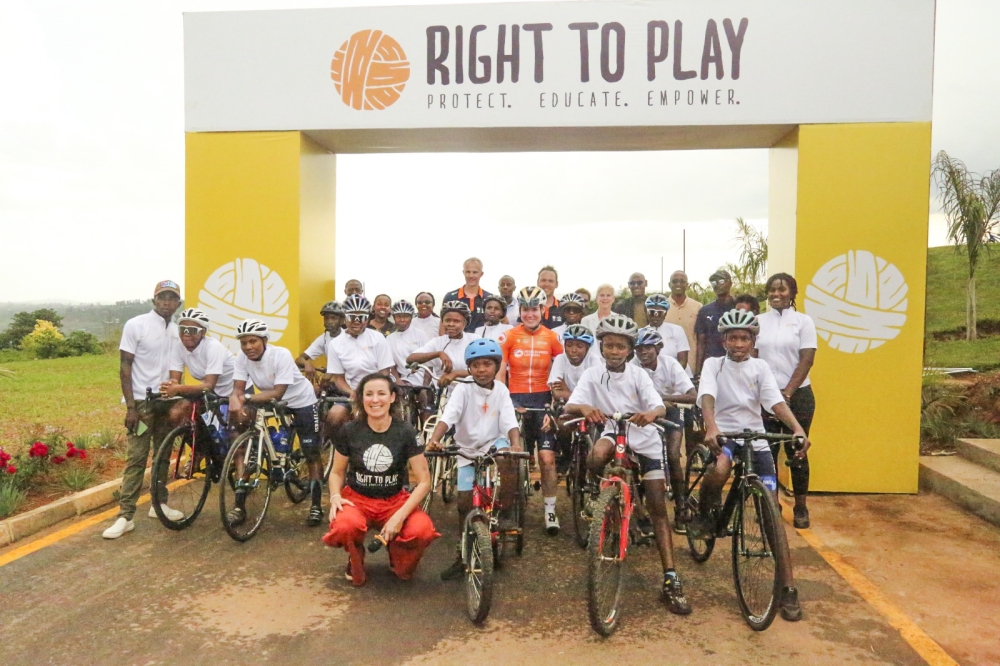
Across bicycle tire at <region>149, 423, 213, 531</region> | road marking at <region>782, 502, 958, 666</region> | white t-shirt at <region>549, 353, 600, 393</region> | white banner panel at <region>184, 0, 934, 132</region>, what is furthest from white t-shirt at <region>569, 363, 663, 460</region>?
white banner panel at <region>184, 0, 934, 132</region>

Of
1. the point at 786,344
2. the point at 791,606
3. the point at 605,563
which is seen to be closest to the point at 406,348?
the point at 786,344

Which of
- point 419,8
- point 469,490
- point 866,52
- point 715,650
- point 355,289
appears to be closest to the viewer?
point 715,650

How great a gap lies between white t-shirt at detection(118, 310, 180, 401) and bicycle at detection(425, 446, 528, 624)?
3.05 m

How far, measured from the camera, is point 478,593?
4.70 metres

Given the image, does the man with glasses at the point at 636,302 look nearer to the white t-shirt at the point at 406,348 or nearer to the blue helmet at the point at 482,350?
the white t-shirt at the point at 406,348

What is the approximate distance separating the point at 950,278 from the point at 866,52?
2385 cm

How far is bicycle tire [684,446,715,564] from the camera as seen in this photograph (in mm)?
5723

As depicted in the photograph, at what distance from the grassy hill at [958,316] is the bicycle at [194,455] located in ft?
34.6

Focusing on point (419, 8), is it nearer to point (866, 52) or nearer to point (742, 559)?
point (866, 52)

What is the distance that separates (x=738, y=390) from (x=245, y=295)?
18.5 feet

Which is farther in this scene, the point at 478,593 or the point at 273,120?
the point at 273,120

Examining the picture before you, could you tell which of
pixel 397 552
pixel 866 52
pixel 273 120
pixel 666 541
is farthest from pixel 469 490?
pixel 866 52

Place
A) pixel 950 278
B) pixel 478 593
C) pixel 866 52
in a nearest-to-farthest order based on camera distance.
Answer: pixel 478 593
pixel 866 52
pixel 950 278

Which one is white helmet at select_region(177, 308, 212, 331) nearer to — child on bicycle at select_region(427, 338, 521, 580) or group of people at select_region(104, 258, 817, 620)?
group of people at select_region(104, 258, 817, 620)
